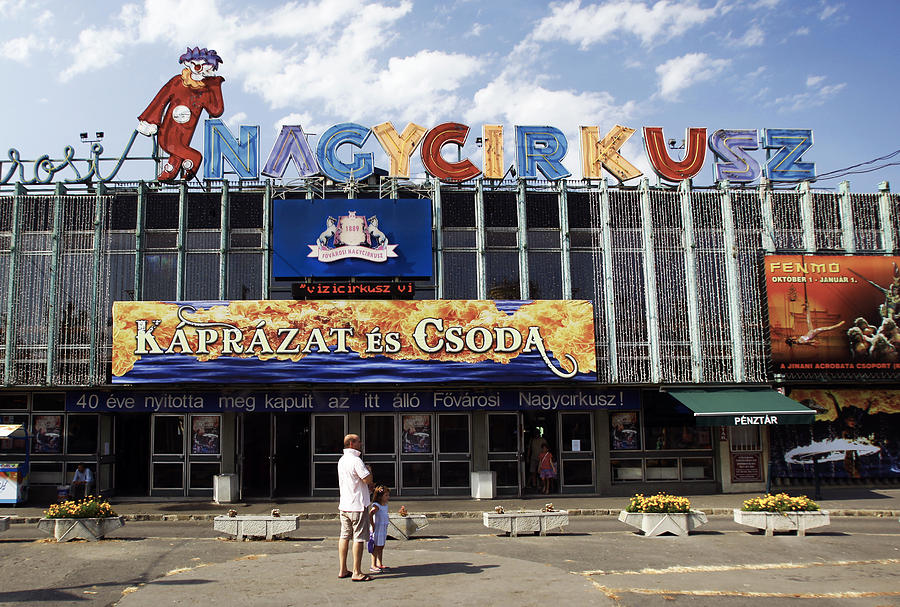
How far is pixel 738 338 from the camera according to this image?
23.1 m

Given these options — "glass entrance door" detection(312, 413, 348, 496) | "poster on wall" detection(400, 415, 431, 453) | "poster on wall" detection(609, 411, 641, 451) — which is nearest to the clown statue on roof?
"glass entrance door" detection(312, 413, 348, 496)

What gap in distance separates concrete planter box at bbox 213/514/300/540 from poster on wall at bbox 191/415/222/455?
377 inches

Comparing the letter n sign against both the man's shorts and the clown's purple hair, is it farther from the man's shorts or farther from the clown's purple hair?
the man's shorts

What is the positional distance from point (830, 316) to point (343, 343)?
47.7 ft

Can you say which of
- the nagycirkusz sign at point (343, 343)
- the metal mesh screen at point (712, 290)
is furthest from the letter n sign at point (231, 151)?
the metal mesh screen at point (712, 290)

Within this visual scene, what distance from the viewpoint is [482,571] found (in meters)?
10.8

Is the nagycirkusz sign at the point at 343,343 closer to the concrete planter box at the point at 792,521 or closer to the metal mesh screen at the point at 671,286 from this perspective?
the metal mesh screen at the point at 671,286

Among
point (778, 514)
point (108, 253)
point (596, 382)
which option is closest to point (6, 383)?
point (108, 253)

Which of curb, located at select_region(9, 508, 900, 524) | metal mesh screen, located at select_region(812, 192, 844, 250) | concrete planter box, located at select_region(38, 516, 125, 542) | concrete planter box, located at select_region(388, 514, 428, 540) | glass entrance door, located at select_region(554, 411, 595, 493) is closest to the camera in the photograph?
concrete planter box, located at select_region(38, 516, 125, 542)

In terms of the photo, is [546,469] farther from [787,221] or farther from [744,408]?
[787,221]

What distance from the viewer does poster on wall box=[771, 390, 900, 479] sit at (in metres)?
23.7

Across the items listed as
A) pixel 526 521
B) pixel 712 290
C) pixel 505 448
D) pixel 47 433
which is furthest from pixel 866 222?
pixel 47 433

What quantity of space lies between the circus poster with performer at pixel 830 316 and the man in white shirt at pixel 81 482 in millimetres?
20188

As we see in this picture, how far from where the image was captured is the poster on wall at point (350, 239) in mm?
22703
